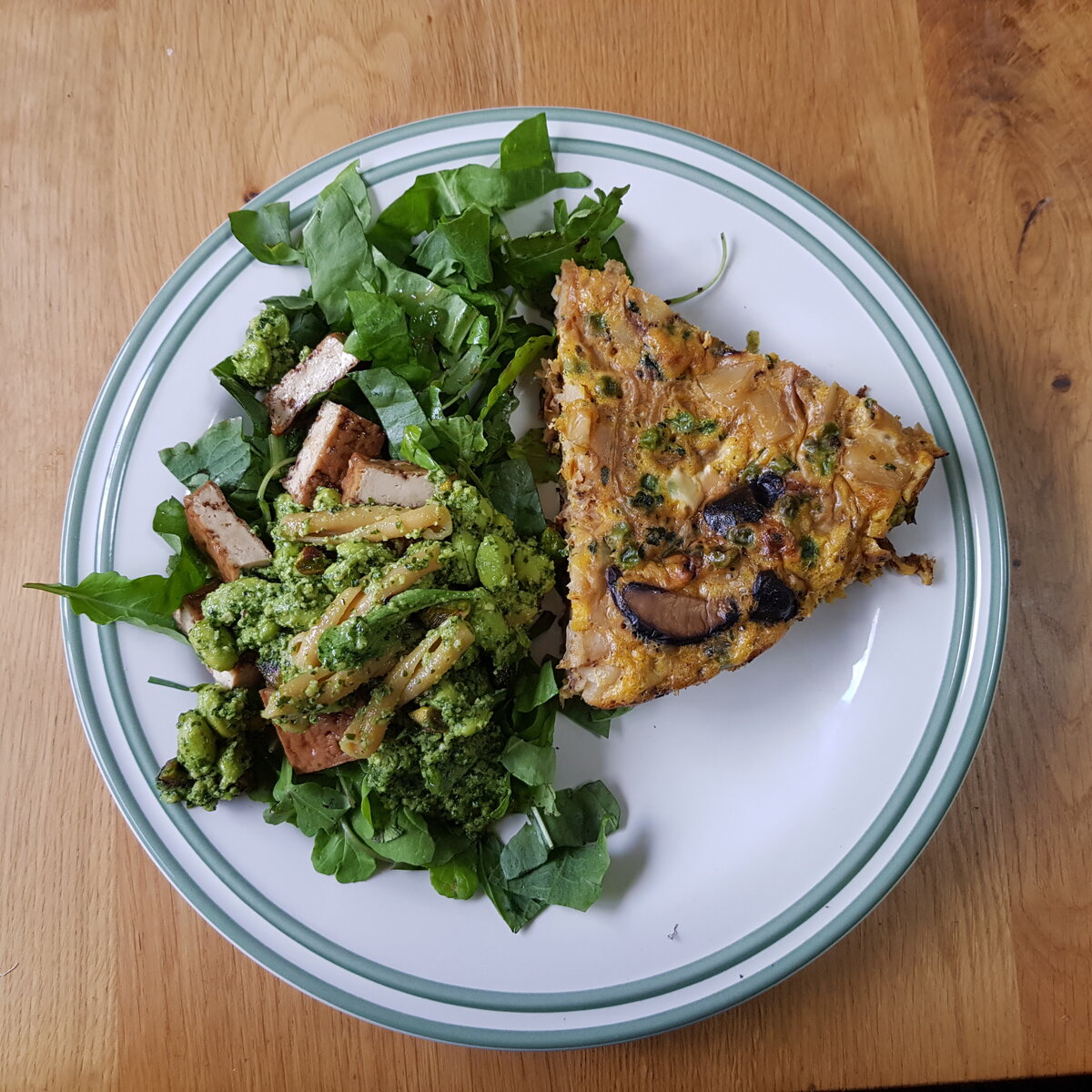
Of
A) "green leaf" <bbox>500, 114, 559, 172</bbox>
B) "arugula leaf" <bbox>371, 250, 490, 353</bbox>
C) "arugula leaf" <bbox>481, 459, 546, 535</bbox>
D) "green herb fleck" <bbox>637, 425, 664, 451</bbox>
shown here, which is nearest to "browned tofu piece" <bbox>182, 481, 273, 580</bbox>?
"arugula leaf" <bbox>481, 459, 546, 535</bbox>

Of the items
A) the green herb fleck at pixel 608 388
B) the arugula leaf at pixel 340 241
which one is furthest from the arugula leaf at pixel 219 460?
the green herb fleck at pixel 608 388

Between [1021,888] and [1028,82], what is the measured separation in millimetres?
2921

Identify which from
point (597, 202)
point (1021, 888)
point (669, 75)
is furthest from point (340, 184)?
point (1021, 888)

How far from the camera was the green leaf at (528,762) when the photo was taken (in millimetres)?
2568

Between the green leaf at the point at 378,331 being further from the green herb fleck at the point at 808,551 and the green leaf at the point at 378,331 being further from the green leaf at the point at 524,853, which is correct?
the green leaf at the point at 524,853

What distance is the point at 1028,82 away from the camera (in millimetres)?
3113

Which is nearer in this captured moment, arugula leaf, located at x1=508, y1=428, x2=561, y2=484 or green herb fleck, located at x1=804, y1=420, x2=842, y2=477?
green herb fleck, located at x1=804, y1=420, x2=842, y2=477

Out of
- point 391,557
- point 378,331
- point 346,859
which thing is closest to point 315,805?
point 346,859

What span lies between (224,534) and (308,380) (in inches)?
22.4

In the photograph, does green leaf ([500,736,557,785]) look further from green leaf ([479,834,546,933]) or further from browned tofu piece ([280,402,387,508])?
browned tofu piece ([280,402,387,508])

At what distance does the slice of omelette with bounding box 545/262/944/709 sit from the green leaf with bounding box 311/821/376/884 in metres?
0.83

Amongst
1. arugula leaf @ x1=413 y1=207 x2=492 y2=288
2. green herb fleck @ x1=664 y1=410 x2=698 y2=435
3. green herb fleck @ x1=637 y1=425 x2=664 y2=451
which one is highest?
arugula leaf @ x1=413 y1=207 x2=492 y2=288

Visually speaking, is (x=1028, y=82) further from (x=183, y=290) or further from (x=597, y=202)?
(x=183, y=290)

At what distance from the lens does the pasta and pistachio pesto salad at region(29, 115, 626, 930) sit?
7.91 ft
